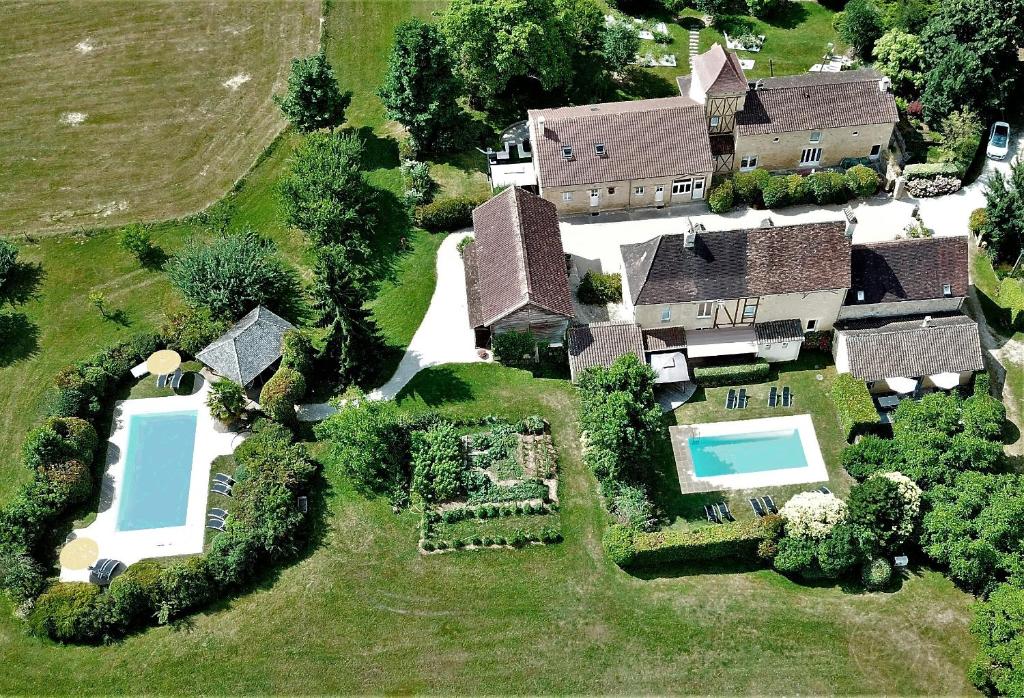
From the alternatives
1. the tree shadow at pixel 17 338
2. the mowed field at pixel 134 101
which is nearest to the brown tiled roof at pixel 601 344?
the mowed field at pixel 134 101

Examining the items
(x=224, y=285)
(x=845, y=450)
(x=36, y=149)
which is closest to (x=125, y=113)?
(x=36, y=149)

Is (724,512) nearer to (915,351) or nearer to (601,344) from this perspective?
(601,344)

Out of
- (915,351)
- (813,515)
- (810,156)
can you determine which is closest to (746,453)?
(813,515)

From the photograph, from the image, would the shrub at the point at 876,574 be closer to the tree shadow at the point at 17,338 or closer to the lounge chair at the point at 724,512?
the lounge chair at the point at 724,512

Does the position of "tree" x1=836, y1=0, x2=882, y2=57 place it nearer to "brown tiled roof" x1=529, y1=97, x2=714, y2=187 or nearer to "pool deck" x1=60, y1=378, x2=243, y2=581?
"brown tiled roof" x1=529, y1=97, x2=714, y2=187

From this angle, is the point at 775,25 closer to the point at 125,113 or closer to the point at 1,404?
the point at 125,113

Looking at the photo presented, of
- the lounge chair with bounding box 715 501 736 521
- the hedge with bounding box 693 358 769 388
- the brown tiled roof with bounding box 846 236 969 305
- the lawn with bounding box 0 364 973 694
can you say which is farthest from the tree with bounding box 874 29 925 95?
the lawn with bounding box 0 364 973 694
